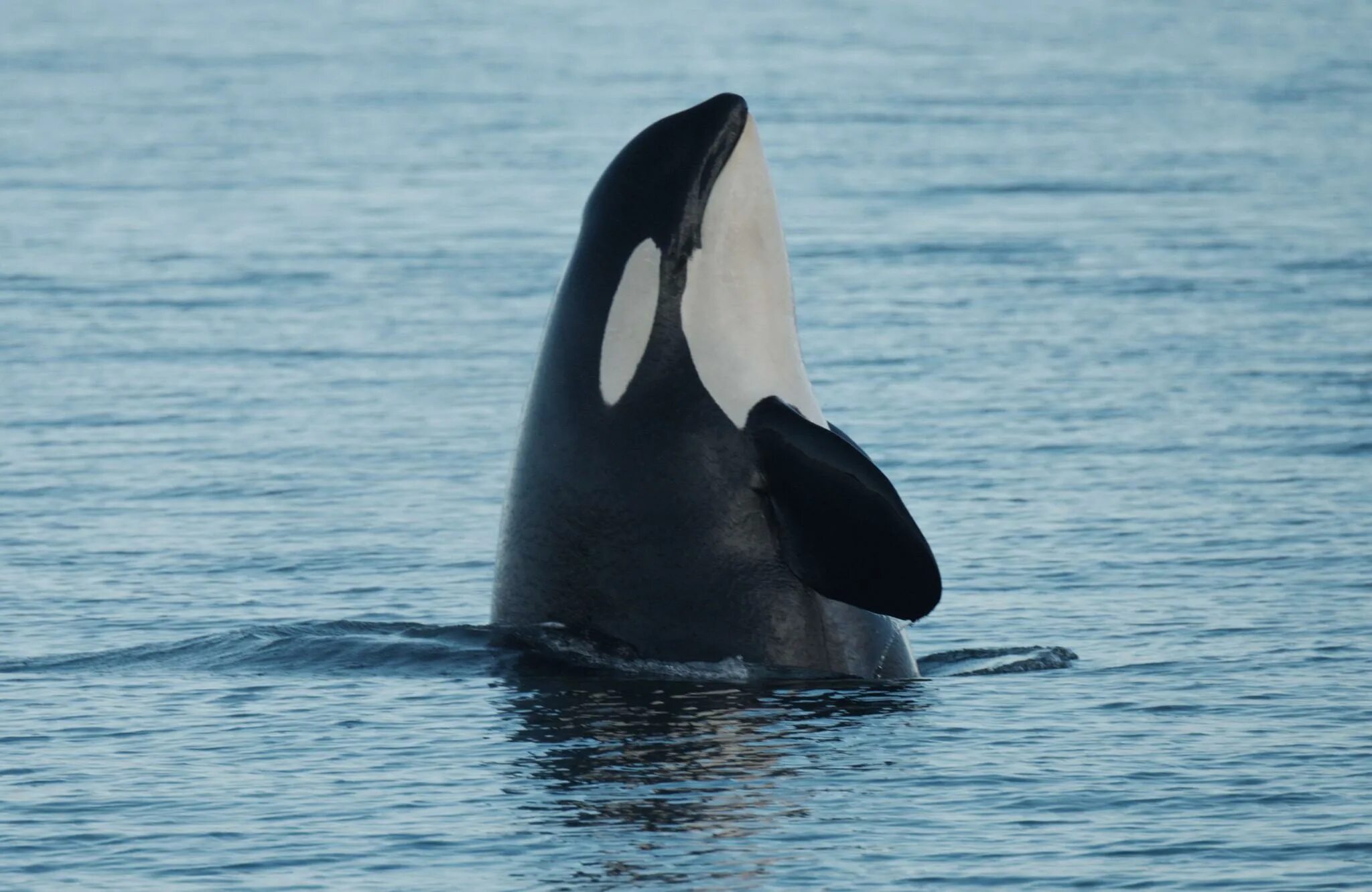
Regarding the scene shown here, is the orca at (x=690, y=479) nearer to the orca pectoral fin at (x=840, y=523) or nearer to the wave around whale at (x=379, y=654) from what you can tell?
the orca pectoral fin at (x=840, y=523)

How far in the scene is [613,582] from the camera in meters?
13.4

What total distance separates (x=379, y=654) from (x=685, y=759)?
126 inches

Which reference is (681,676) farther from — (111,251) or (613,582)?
(111,251)

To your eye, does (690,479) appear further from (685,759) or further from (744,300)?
(685,759)

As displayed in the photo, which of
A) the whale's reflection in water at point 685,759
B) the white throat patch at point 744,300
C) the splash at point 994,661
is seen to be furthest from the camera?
the splash at point 994,661

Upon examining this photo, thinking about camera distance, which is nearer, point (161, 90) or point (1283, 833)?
point (1283, 833)

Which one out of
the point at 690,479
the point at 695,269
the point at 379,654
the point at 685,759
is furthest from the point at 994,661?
the point at 379,654

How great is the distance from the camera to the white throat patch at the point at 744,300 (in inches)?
543

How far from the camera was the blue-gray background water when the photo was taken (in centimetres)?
1144

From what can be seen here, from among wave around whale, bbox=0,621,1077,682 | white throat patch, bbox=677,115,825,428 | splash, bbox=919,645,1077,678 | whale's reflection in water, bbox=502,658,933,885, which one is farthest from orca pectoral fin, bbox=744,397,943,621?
splash, bbox=919,645,1077,678

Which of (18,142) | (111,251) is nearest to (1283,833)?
(111,251)

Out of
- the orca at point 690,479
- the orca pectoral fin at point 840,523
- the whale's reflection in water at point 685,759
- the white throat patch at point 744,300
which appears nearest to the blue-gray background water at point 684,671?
the whale's reflection in water at point 685,759

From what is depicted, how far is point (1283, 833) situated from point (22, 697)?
680 centimetres

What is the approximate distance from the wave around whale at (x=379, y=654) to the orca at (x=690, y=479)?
0.19m
